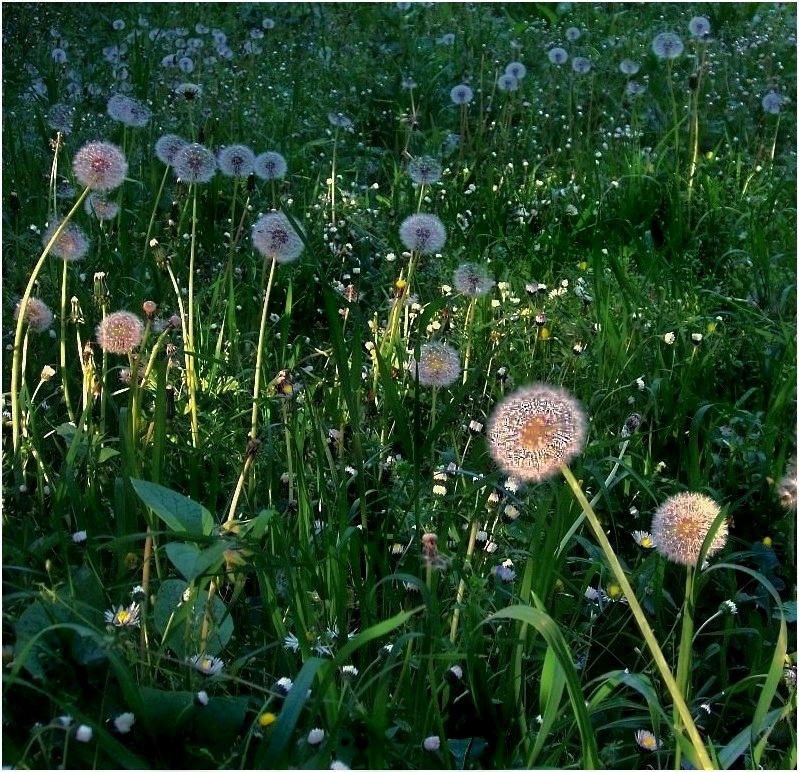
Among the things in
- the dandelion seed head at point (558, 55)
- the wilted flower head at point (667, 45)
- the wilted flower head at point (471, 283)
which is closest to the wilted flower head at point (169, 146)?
the wilted flower head at point (471, 283)

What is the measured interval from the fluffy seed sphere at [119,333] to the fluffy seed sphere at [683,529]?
994 mm

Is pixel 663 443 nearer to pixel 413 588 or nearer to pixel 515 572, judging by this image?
pixel 515 572

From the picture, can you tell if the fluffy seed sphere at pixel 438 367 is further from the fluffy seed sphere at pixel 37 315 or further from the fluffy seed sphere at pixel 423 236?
the fluffy seed sphere at pixel 37 315

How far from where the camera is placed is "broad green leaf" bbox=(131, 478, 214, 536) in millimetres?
1515

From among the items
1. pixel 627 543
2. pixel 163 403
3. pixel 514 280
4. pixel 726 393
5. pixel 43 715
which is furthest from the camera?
pixel 514 280

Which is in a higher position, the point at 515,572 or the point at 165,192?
the point at 165,192

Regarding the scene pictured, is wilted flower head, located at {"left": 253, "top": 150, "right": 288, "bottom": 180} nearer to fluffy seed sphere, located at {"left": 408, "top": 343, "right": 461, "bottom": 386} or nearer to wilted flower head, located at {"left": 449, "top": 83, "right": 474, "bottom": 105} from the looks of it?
fluffy seed sphere, located at {"left": 408, "top": 343, "right": 461, "bottom": 386}

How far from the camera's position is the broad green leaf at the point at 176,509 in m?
1.51

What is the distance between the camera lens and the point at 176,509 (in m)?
1.54

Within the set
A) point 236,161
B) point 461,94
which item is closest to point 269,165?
point 236,161

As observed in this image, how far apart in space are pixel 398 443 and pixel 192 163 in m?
0.79

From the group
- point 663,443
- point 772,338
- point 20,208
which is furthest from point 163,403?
point 20,208

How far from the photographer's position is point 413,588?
1.53 metres

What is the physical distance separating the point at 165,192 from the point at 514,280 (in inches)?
49.8
